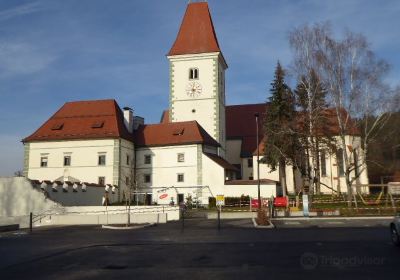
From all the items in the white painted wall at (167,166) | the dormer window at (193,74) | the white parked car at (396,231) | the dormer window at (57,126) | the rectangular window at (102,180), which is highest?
the dormer window at (193,74)

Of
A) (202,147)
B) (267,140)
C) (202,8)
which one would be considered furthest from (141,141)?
(202,8)

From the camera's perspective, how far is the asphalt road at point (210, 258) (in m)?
10.0

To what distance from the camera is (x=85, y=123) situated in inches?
2048

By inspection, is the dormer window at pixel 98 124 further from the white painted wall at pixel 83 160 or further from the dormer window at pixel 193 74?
the dormer window at pixel 193 74

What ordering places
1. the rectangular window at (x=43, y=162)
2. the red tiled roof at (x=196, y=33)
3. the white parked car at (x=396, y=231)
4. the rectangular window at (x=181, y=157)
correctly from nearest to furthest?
the white parked car at (x=396, y=231), the rectangular window at (x=181, y=157), the rectangular window at (x=43, y=162), the red tiled roof at (x=196, y=33)

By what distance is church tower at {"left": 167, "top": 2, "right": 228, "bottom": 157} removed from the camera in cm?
5475

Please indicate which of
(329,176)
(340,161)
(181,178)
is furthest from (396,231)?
(329,176)

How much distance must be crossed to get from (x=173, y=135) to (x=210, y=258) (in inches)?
1566

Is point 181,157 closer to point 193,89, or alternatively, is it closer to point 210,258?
point 193,89

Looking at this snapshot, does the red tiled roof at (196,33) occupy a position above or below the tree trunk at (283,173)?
above

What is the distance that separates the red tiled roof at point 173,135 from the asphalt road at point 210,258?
3274 cm

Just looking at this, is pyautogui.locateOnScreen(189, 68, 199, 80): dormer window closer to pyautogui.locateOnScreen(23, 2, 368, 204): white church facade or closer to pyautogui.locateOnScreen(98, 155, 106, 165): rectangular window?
pyautogui.locateOnScreen(23, 2, 368, 204): white church facade

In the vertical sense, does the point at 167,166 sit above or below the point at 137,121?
below

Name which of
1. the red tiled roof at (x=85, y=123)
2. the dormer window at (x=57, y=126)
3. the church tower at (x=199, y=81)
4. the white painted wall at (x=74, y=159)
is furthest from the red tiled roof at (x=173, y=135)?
the dormer window at (x=57, y=126)
